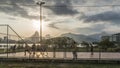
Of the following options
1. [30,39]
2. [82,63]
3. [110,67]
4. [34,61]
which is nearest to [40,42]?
[30,39]

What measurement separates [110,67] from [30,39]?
1853 cm

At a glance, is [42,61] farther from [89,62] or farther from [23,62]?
[89,62]

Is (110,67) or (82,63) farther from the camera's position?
(82,63)

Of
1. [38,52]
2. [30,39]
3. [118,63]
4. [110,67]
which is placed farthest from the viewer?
[30,39]

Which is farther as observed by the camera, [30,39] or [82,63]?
[30,39]

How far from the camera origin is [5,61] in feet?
125

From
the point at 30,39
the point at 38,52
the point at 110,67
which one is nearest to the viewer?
the point at 110,67

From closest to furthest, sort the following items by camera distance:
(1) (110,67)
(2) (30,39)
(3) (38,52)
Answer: (1) (110,67), (3) (38,52), (2) (30,39)

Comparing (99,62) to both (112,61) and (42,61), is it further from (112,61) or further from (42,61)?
(42,61)

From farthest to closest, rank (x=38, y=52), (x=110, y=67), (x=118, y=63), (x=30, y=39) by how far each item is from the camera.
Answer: (x=30, y=39) → (x=38, y=52) → (x=118, y=63) → (x=110, y=67)

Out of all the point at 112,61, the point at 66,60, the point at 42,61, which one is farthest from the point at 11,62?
the point at 112,61

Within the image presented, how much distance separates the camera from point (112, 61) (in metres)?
36.3

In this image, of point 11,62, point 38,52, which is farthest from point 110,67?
point 38,52

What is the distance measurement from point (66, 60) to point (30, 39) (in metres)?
12.0
